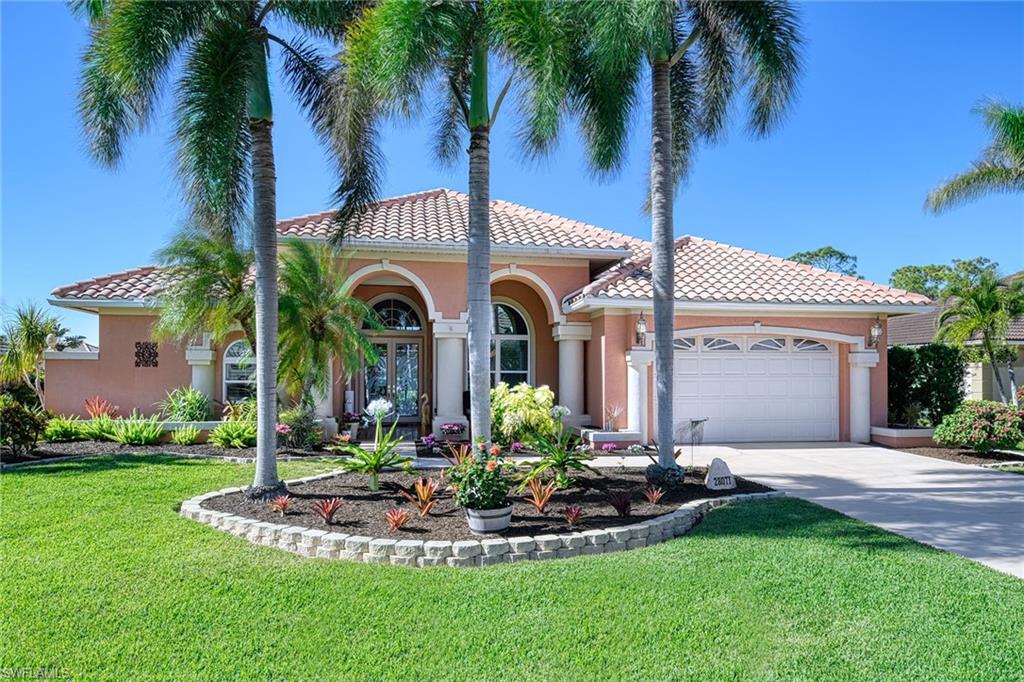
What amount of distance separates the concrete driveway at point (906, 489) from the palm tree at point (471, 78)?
5599 millimetres

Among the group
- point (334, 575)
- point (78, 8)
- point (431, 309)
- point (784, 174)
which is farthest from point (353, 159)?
point (784, 174)

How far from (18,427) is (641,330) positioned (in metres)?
13.3

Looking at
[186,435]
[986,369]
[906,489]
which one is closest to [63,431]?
[186,435]

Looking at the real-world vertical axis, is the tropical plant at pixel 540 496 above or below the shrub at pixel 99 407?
below

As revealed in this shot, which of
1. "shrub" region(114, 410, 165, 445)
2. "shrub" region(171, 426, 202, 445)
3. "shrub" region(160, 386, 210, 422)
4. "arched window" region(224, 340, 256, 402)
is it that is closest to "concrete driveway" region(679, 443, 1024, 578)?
"shrub" region(171, 426, 202, 445)

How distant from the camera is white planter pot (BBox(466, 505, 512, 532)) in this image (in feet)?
21.1

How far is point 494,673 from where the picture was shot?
397 centimetres

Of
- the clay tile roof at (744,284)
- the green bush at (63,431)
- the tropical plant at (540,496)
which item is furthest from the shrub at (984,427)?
the green bush at (63,431)

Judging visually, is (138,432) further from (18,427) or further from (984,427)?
(984,427)

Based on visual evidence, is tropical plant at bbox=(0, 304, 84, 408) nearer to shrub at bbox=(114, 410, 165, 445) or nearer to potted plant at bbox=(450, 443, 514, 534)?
shrub at bbox=(114, 410, 165, 445)

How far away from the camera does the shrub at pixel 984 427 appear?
41.0 feet

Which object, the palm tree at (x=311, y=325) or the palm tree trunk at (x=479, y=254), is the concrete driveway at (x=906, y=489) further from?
the palm tree at (x=311, y=325)

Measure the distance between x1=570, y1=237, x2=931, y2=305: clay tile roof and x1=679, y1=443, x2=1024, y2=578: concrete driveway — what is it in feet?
12.4

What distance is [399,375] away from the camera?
1720cm
